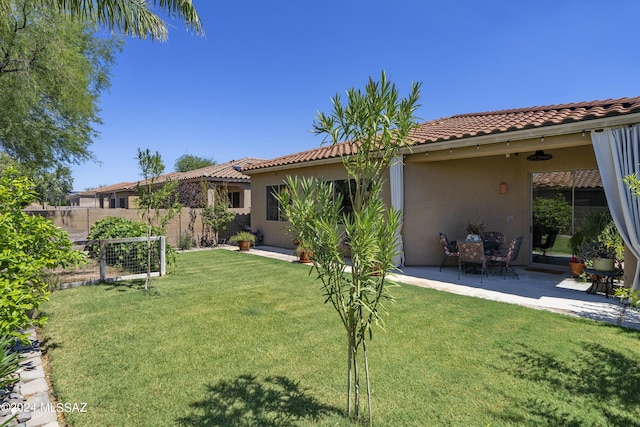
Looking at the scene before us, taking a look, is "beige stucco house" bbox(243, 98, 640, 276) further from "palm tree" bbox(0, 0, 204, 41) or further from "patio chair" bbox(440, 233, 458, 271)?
"palm tree" bbox(0, 0, 204, 41)

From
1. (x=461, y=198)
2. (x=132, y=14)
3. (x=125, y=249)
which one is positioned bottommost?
(x=125, y=249)

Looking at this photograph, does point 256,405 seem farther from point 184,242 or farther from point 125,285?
point 184,242

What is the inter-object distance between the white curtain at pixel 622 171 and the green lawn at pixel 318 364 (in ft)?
7.37

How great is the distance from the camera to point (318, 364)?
3963 millimetres

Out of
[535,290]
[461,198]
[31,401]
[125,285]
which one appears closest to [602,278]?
[535,290]

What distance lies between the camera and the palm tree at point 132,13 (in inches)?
257

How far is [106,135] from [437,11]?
43.5 feet

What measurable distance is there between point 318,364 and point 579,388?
9.15 feet

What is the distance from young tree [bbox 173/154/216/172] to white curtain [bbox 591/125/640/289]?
208ft

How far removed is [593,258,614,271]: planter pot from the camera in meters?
7.09

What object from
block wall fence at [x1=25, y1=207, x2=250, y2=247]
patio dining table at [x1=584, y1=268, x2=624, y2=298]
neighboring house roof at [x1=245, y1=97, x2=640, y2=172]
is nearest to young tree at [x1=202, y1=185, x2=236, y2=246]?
block wall fence at [x1=25, y1=207, x2=250, y2=247]

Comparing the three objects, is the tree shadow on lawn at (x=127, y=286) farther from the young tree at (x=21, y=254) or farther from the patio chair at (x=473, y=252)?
the patio chair at (x=473, y=252)

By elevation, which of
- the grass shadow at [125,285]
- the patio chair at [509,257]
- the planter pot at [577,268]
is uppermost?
the patio chair at [509,257]

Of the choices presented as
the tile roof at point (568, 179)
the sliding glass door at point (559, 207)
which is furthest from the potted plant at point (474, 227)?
the tile roof at point (568, 179)
